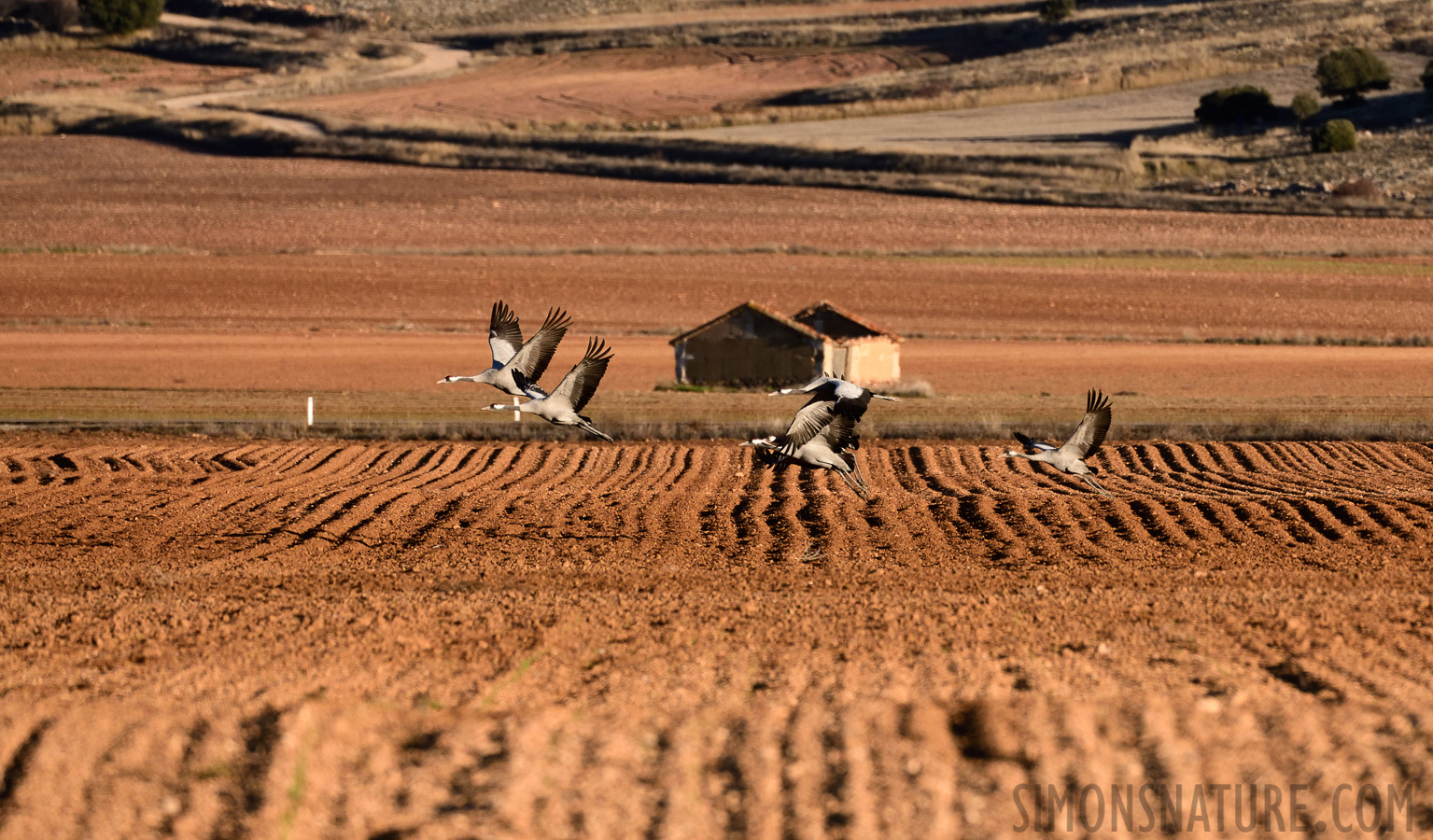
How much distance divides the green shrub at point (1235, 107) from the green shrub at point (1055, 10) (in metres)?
26.6

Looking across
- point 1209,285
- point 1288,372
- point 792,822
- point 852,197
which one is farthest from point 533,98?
point 792,822

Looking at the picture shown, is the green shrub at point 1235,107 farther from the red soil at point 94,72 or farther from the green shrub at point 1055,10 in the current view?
the red soil at point 94,72

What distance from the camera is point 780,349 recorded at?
37781 mm

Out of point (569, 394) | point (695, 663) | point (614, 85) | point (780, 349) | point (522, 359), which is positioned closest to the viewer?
point (695, 663)

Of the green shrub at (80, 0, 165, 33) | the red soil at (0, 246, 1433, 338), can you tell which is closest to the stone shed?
the red soil at (0, 246, 1433, 338)

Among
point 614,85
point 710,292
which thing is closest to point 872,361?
point 710,292

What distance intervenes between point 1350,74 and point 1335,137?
8.26m

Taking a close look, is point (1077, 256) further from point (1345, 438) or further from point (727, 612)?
point (727, 612)

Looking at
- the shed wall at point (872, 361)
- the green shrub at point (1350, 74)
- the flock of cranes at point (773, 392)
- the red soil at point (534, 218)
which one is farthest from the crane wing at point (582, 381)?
the green shrub at point (1350, 74)

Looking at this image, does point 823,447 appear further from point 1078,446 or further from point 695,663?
point 695,663

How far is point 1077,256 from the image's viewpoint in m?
62.8

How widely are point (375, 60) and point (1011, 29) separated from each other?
4248 centimetres

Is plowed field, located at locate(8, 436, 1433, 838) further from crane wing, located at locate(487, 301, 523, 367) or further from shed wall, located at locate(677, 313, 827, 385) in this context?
shed wall, located at locate(677, 313, 827, 385)

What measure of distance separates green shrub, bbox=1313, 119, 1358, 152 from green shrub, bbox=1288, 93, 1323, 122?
9.18ft
